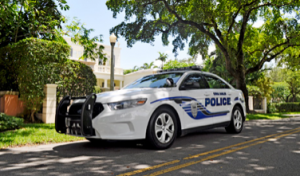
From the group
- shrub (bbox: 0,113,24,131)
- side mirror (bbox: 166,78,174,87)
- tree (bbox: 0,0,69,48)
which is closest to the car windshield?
side mirror (bbox: 166,78,174,87)

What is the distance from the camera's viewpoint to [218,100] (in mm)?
7059

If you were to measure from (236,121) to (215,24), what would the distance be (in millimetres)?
11243

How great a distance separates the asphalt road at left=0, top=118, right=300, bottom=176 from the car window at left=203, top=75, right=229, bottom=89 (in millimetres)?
1712

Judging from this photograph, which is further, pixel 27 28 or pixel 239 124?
pixel 27 28

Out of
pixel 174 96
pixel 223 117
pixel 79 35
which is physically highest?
pixel 79 35

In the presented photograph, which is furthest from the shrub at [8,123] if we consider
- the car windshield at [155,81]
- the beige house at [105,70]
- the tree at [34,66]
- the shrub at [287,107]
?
the shrub at [287,107]

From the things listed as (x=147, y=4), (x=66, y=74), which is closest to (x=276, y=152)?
(x=66, y=74)

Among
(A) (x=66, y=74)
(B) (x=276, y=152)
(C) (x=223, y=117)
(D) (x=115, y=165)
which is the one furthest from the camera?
(A) (x=66, y=74)

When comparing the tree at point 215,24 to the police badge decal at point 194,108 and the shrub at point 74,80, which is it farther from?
the police badge decal at point 194,108

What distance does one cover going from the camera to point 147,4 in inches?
637

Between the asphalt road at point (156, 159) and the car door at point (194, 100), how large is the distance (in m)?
0.57

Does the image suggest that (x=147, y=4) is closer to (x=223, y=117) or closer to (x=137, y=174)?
(x=223, y=117)

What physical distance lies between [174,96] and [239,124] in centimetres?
333

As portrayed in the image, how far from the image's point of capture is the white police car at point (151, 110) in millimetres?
4852
